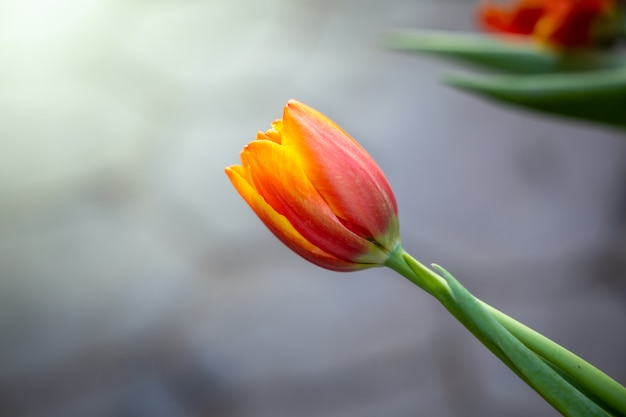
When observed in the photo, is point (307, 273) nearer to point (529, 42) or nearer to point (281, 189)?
point (529, 42)

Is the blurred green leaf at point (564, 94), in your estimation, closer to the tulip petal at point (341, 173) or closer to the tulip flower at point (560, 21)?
the tulip flower at point (560, 21)

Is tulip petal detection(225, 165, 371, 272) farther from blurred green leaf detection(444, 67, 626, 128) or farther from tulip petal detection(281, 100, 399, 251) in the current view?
blurred green leaf detection(444, 67, 626, 128)

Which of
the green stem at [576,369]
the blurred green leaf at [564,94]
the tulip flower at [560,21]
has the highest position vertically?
the tulip flower at [560,21]

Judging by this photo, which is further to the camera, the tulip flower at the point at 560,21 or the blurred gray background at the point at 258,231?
the blurred gray background at the point at 258,231

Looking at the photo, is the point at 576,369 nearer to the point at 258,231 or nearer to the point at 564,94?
the point at 564,94

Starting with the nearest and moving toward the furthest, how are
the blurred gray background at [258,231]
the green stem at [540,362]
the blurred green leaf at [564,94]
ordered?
the green stem at [540,362] → the blurred green leaf at [564,94] → the blurred gray background at [258,231]

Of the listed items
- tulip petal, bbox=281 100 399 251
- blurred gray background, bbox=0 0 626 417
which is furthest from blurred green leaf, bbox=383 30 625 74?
blurred gray background, bbox=0 0 626 417

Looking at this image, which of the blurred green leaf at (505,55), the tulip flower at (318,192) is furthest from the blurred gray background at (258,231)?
the tulip flower at (318,192)

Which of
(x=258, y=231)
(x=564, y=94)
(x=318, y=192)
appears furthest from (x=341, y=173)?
(x=258, y=231)
